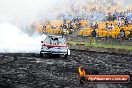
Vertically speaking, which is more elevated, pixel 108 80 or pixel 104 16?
pixel 104 16

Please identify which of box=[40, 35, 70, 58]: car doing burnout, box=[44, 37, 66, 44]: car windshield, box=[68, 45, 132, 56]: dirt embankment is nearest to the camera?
box=[40, 35, 70, 58]: car doing burnout

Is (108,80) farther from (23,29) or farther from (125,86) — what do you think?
(23,29)

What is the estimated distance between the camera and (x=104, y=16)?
49.6 meters

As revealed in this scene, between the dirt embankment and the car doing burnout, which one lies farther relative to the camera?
the dirt embankment

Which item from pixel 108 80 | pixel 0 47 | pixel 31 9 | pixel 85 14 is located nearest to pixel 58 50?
pixel 0 47

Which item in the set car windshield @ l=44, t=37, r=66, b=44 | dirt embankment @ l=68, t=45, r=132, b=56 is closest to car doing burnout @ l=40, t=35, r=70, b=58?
car windshield @ l=44, t=37, r=66, b=44

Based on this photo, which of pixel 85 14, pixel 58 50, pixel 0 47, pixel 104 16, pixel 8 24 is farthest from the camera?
pixel 85 14

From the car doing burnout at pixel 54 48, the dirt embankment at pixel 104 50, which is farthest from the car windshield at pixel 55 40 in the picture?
the dirt embankment at pixel 104 50

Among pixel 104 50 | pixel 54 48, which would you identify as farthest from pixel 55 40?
pixel 104 50

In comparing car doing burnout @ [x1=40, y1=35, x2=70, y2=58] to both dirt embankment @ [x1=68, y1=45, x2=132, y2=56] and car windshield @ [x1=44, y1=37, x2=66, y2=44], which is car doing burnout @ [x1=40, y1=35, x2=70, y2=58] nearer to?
car windshield @ [x1=44, y1=37, x2=66, y2=44]

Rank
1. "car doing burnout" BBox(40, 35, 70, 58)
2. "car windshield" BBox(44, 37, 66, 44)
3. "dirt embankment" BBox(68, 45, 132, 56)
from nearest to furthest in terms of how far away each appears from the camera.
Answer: "car doing burnout" BBox(40, 35, 70, 58), "car windshield" BBox(44, 37, 66, 44), "dirt embankment" BBox(68, 45, 132, 56)

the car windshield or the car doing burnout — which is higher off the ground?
the car windshield

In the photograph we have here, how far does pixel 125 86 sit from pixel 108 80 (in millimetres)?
4883

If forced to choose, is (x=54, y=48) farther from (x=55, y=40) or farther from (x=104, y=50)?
(x=104, y=50)
